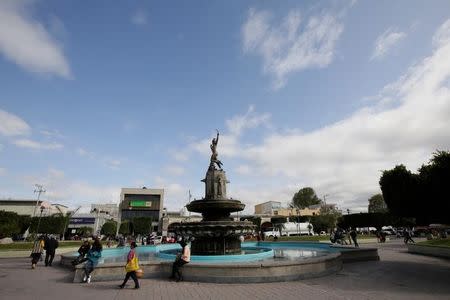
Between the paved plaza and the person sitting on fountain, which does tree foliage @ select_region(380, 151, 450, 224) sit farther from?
the person sitting on fountain

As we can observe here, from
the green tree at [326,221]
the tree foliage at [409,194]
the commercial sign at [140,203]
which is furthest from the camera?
the commercial sign at [140,203]

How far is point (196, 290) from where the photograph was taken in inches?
360

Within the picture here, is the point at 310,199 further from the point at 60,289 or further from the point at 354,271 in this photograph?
the point at 60,289

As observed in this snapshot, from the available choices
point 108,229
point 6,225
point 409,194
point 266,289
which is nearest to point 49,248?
point 266,289

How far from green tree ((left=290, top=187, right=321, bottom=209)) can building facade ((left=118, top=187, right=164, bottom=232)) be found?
48.1 m

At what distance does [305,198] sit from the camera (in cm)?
10250

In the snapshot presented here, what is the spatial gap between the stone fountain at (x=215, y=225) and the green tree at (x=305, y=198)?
90.1 metres

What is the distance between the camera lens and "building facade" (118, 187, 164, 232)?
94.1 meters

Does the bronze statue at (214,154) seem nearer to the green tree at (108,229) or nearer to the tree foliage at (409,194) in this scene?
the tree foliage at (409,194)

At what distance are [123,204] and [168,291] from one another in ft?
306

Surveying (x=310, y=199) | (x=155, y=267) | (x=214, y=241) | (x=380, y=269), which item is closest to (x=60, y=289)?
(x=155, y=267)

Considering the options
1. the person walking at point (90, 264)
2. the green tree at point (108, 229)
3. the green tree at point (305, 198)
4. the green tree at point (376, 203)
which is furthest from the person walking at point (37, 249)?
the green tree at point (376, 203)

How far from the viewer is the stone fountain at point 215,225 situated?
610 inches

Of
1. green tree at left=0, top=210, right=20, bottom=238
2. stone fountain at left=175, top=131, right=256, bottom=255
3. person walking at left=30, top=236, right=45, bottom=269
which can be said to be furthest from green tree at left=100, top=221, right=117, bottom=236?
stone fountain at left=175, top=131, right=256, bottom=255
